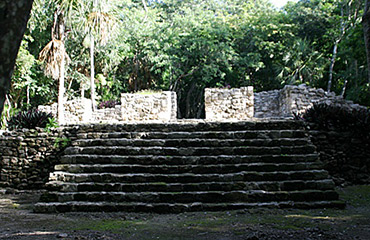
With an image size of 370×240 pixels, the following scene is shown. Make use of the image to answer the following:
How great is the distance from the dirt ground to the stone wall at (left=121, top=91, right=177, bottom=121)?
256 inches

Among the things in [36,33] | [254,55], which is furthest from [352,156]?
[36,33]

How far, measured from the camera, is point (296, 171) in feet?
19.3

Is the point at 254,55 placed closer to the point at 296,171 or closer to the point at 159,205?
the point at 296,171

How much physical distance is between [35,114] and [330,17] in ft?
57.4

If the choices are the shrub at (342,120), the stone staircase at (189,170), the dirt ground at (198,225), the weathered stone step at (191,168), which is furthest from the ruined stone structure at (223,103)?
the dirt ground at (198,225)

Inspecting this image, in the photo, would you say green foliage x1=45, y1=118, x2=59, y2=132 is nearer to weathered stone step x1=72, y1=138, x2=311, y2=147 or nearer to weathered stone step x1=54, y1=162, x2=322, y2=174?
weathered stone step x1=72, y1=138, x2=311, y2=147

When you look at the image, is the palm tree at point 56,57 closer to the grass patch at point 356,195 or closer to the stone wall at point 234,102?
the stone wall at point 234,102

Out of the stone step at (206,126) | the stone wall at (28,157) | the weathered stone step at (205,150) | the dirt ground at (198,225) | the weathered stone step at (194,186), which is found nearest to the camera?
the dirt ground at (198,225)

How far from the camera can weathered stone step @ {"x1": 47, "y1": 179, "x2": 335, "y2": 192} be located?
5.56 metres

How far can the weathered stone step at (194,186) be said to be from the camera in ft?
18.2

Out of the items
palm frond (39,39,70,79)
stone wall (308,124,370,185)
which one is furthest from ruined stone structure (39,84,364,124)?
stone wall (308,124,370,185)

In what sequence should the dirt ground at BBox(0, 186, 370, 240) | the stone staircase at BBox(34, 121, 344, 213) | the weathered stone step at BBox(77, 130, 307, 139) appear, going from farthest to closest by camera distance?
the weathered stone step at BBox(77, 130, 307, 139)
the stone staircase at BBox(34, 121, 344, 213)
the dirt ground at BBox(0, 186, 370, 240)

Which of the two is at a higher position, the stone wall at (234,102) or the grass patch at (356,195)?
the stone wall at (234,102)

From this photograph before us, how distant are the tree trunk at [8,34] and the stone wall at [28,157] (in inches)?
257
